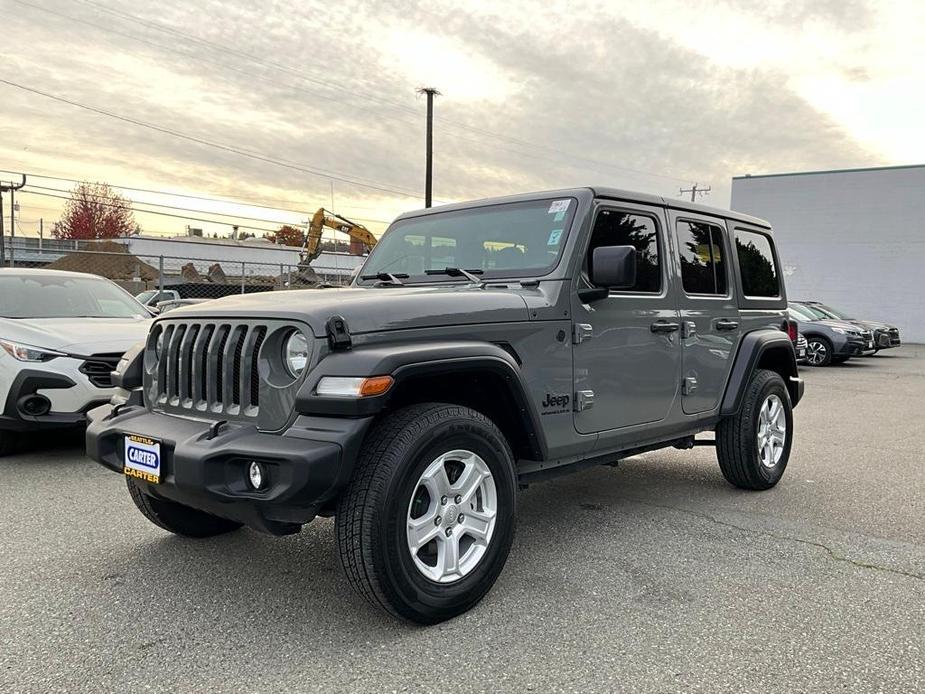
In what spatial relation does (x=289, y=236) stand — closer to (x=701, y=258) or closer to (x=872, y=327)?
(x=872, y=327)

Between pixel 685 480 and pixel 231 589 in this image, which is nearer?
pixel 231 589

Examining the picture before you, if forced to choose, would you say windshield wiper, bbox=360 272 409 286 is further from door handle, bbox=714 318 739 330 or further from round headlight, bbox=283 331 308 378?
door handle, bbox=714 318 739 330

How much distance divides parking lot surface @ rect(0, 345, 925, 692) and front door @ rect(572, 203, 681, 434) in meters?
0.79

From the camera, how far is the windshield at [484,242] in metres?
3.92

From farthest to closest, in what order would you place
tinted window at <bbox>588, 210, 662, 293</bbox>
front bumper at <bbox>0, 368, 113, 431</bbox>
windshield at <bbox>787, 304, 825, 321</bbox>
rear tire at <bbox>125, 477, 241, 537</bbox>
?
windshield at <bbox>787, 304, 825, 321</bbox> → front bumper at <bbox>0, 368, 113, 431</bbox> → tinted window at <bbox>588, 210, 662, 293</bbox> → rear tire at <bbox>125, 477, 241, 537</bbox>

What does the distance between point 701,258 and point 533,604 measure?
271 centimetres

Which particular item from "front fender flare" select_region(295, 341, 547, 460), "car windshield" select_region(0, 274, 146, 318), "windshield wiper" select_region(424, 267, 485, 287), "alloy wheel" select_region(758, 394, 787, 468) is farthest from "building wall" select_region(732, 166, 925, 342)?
"front fender flare" select_region(295, 341, 547, 460)

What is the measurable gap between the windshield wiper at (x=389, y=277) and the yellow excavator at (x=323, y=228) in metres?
22.8

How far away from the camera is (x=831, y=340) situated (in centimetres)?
1659

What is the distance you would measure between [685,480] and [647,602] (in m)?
2.52

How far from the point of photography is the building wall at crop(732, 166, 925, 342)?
2755 centimetres

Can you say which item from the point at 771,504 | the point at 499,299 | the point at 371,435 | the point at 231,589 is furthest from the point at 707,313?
the point at 231,589

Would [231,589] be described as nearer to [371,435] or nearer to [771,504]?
[371,435]

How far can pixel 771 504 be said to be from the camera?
4.94 meters
